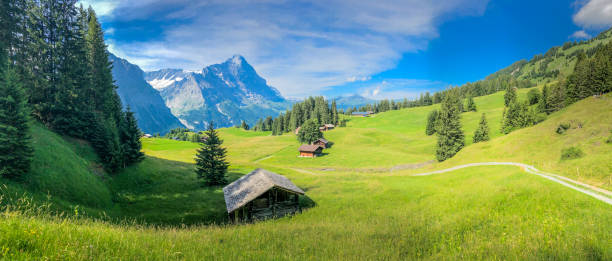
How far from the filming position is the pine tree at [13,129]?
17719 millimetres

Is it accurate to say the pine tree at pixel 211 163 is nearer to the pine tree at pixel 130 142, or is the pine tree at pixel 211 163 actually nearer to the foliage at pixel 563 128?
the pine tree at pixel 130 142

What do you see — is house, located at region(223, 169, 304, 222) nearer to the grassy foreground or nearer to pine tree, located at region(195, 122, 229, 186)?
the grassy foreground

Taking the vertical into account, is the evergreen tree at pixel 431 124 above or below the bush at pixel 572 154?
above

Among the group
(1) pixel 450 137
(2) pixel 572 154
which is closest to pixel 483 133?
(1) pixel 450 137

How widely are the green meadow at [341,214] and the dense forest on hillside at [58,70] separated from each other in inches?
114

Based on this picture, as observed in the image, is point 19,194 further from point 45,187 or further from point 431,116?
point 431,116

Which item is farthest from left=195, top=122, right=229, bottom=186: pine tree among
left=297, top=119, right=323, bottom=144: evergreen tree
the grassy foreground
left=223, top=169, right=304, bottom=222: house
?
left=297, top=119, right=323, bottom=144: evergreen tree

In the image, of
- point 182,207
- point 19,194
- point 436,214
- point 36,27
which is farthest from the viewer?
point 36,27

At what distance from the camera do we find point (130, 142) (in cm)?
3719

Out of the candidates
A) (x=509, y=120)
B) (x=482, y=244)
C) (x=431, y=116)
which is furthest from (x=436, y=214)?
(x=431, y=116)

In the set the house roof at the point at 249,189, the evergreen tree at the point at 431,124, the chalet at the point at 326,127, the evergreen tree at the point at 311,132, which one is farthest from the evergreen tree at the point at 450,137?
the chalet at the point at 326,127

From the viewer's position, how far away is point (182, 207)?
1010 inches

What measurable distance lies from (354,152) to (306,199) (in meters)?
56.6

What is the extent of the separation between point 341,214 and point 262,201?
24.0 ft
